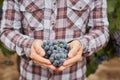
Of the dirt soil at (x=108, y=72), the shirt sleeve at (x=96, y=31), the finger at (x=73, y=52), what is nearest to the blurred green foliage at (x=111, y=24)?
the shirt sleeve at (x=96, y=31)

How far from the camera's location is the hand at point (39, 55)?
1290 mm

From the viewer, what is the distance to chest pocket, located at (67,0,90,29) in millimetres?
1528

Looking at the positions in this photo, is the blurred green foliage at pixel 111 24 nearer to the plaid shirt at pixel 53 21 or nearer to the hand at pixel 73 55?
the plaid shirt at pixel 53 21

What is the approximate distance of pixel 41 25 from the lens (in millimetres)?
1530

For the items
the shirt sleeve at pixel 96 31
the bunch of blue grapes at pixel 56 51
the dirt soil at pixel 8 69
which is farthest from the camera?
the dirt soil at pixel 8 69

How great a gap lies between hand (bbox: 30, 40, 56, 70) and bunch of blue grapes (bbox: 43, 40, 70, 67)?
0.01 m

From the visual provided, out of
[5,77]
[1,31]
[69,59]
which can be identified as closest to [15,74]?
Answer: [5,77]

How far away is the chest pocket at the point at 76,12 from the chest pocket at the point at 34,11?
0.11m

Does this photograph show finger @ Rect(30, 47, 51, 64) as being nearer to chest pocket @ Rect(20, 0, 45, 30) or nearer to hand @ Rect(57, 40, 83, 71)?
hand @ Rect(57, 40, 83, 71)

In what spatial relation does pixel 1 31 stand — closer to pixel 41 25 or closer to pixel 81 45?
pixel 41 25

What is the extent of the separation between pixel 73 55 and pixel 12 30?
0.34 m

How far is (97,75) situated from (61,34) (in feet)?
7.60

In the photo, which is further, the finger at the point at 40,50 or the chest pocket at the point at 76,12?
the chest pocket at the point at 76,12

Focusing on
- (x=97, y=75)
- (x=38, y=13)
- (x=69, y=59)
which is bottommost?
(x=97, y=75)
